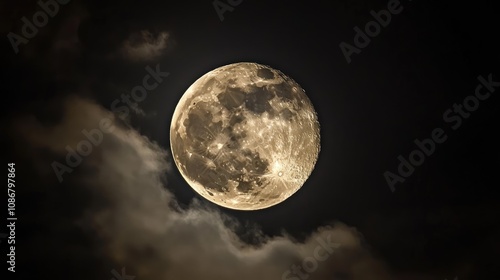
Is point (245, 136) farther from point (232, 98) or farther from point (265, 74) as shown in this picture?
point (265, 74)

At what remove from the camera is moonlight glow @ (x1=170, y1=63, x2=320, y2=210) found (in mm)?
5926

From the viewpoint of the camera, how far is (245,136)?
589cm

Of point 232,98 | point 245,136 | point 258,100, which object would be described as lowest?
point 245,136

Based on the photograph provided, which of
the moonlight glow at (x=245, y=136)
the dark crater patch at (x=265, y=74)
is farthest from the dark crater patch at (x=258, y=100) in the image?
the dark crater patch at (x=265, y=74)

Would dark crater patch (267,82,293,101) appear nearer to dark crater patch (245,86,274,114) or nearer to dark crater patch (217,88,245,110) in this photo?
dark crater patch (245,86,274,114)

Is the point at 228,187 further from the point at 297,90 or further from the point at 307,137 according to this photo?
the point at 297,90

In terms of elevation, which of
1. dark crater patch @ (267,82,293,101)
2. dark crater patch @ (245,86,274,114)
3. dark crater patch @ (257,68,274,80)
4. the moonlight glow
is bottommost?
the moonlight glow

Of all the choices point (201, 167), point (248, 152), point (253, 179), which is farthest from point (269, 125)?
point (201, 167)

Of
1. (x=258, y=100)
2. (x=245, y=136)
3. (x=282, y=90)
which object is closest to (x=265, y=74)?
(x=282, y=90)

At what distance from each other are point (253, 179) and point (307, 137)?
1.19 meters

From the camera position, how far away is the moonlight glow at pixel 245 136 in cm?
593

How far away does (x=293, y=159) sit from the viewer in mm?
6184

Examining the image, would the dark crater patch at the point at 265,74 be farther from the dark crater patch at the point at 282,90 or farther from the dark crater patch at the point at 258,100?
the dark crater patch at the point at 258,100

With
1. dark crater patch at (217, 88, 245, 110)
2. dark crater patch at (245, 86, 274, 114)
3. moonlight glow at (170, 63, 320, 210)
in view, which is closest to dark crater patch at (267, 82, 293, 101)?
moonlight glow at (170, 63, 320, 210)
